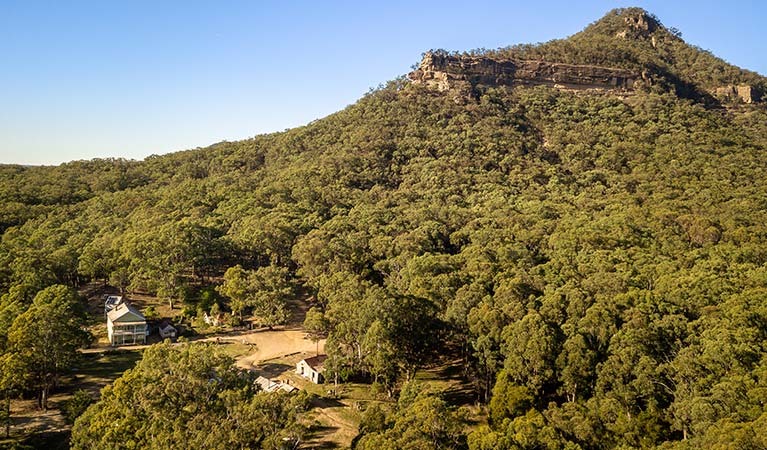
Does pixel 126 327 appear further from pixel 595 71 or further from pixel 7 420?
pixel 595 71

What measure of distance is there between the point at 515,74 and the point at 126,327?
253 feet

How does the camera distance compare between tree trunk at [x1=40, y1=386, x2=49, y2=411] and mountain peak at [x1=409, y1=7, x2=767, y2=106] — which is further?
mountain peak at [x1=409, y1=7, x2=767, y2=106]

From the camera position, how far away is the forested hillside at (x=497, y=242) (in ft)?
77.8

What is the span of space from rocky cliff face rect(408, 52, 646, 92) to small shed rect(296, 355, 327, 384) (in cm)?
6456

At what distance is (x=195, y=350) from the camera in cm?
2586

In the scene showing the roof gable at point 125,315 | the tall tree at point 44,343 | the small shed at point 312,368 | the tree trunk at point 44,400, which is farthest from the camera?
the roof gable at point 125,315

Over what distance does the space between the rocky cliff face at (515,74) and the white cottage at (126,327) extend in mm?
65749

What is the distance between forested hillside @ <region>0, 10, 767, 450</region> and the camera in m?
23.7

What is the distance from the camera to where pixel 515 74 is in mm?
89688

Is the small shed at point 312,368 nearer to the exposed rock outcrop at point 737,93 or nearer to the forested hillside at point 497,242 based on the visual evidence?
the forested hillside at point 497,242

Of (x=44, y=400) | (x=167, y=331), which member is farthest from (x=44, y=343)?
(x=167, y=331)

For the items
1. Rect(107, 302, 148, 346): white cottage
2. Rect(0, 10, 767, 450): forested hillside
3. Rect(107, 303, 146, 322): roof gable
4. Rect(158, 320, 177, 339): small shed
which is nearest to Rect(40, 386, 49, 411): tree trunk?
Rect(0, 10, 767, 450): forested hillside

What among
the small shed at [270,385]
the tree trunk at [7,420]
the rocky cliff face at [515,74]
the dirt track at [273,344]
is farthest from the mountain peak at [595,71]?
the tree trunk at [7,420]

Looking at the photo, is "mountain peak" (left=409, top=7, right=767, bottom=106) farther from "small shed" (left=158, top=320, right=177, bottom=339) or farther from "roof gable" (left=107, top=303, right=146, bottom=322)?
"roof gable" (left=107, top=303, right=146, bottom=322)
